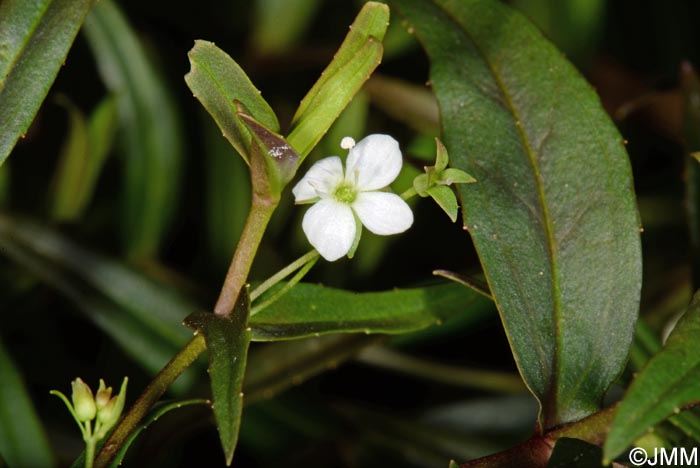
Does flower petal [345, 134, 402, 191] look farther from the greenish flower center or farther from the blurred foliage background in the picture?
the blurred foliage background

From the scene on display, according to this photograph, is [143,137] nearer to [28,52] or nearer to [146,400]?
[28,52]

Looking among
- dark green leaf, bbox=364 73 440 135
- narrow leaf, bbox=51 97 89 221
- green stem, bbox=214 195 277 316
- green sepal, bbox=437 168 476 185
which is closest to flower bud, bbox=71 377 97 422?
green stem, bbox=214 195 277 316

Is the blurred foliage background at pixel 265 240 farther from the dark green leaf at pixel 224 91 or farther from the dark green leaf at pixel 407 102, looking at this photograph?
the dark green leaf at pixel 224 91

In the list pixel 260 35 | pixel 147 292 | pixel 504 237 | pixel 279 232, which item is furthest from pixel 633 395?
pixel 260 35

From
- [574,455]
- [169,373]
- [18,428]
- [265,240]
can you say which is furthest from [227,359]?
[265,240]

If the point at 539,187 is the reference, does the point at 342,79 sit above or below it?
above

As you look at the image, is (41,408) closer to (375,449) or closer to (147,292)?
(147,292)

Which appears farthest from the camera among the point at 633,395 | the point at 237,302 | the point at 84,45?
the point at 84,45
